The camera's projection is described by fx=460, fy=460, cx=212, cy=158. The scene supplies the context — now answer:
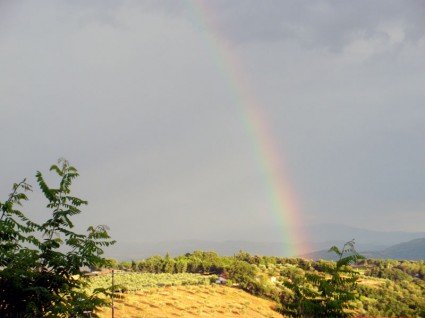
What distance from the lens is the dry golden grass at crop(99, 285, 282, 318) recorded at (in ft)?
124

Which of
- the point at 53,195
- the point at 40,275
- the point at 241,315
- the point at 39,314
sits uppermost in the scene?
the point at 53,195

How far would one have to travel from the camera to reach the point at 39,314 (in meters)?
11.6

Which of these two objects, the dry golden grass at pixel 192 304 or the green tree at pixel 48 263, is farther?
the dry golden grass at pixel 192 304

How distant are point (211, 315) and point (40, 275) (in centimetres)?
3220

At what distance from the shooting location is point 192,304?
45062 millimetres

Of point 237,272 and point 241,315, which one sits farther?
point 237,272

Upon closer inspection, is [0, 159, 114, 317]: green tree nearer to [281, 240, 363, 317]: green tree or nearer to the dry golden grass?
[281, 240, 363, 317]: green tree

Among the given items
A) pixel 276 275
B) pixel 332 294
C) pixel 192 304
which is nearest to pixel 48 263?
pixel 332 294

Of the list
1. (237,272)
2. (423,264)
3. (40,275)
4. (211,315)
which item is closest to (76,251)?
(40,275)

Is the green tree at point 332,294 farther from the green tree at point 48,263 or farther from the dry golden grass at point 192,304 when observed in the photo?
the dry golden grass at point 192,304

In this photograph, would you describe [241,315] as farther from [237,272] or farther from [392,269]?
[392,269]

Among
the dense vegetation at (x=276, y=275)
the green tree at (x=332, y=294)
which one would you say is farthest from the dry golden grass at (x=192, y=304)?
the green tree at (x=332, y=294)

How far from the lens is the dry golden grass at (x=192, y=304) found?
37688 mm

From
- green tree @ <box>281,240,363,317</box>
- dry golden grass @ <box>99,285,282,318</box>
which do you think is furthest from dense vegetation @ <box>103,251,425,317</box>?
green tree @ <box>281,240,363,317</box>
